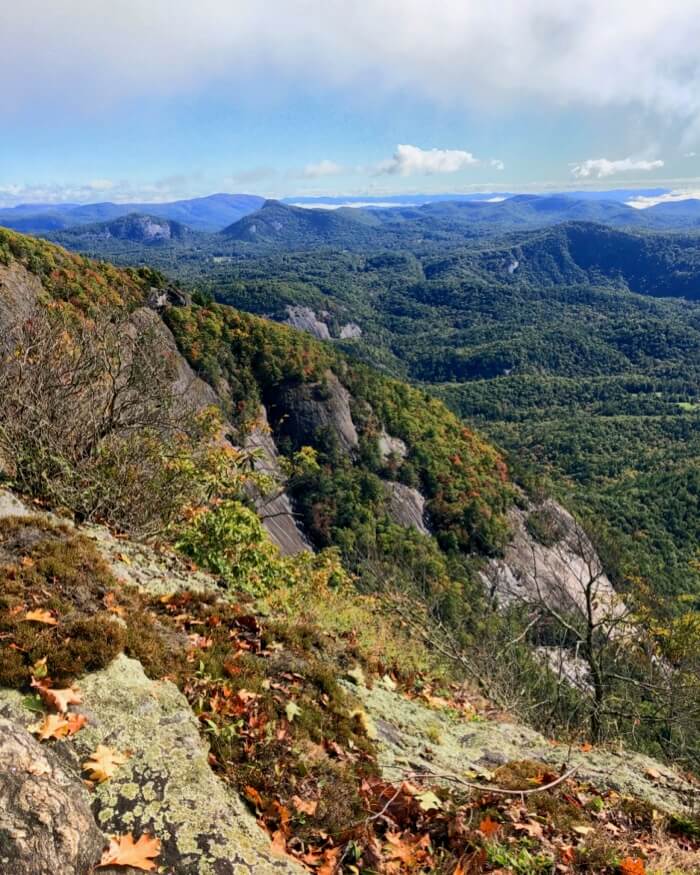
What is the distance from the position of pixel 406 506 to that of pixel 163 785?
5315 cm

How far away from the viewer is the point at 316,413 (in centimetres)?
5528

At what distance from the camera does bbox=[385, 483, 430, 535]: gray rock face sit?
5450 cm

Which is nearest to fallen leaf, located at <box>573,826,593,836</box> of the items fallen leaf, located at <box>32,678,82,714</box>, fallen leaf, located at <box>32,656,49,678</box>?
fallen leaf, located at <box>32,678,82,714</box>

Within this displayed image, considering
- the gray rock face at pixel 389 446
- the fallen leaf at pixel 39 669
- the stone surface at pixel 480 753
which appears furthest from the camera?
the gray rock face at pixel 389 446

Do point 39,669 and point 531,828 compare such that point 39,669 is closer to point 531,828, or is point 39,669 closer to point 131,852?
point 131,852

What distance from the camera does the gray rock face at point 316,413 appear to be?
54.6 metres

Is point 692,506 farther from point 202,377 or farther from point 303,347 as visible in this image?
point 202,377

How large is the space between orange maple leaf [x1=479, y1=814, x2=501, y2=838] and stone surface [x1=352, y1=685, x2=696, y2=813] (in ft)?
2.86

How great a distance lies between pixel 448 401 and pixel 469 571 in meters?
145

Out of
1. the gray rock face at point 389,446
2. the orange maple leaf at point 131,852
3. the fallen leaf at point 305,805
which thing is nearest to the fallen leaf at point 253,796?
the fallen leaf at point 305,805

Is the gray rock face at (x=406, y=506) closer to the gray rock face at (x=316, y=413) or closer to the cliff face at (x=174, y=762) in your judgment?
the gray rock face at (x=316, y=413)

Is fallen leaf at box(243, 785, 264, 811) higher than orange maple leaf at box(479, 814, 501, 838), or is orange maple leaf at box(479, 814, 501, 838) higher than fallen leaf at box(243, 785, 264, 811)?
fallen leaf at box(243, 785, 264, 811)

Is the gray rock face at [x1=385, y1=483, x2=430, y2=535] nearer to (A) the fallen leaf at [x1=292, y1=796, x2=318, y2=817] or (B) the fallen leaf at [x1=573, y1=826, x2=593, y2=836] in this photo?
(B) the fallen leaf at [x1=573, y1=826, x2=593, y2=836]

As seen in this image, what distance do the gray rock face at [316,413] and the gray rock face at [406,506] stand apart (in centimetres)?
662
